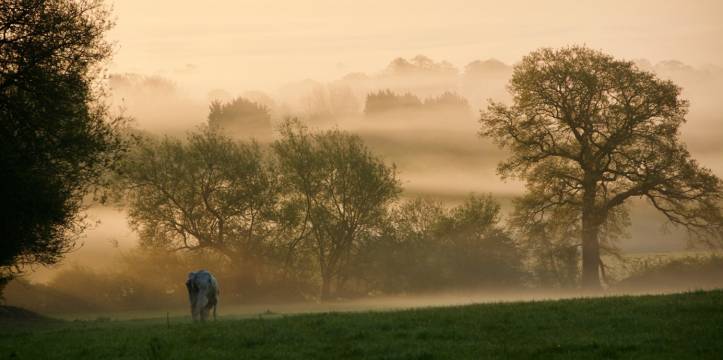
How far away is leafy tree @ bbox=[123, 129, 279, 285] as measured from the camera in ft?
252

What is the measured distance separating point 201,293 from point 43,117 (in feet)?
39.7

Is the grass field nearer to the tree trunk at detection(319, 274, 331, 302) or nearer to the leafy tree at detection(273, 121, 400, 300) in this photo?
the tree trunk at detection(319, 274, 331, 302)

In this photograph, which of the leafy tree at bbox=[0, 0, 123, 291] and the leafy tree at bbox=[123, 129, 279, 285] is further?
the leafy tree at bbox=[123, 129, 279, 285]

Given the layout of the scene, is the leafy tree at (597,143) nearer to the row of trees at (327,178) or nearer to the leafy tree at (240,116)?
the row of trees at (327,178)

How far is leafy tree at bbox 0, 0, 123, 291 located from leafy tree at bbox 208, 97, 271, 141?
234 feet

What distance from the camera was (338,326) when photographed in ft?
93.0

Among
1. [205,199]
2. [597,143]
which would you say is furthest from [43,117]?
[597,143]

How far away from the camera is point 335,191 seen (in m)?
85.4

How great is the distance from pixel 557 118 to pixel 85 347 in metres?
48.6

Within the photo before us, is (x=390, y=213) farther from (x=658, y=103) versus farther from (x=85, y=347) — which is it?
(x=85, y=347)

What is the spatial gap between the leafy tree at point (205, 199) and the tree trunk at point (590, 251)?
30210 millimetres

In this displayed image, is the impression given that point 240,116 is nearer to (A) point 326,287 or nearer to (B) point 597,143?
(A) point 326,287

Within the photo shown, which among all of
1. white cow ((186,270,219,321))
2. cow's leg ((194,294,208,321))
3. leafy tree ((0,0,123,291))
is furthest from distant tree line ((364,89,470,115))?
cow's leg ((194,294,208,321))

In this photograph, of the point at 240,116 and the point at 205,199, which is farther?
the point at 240,116
